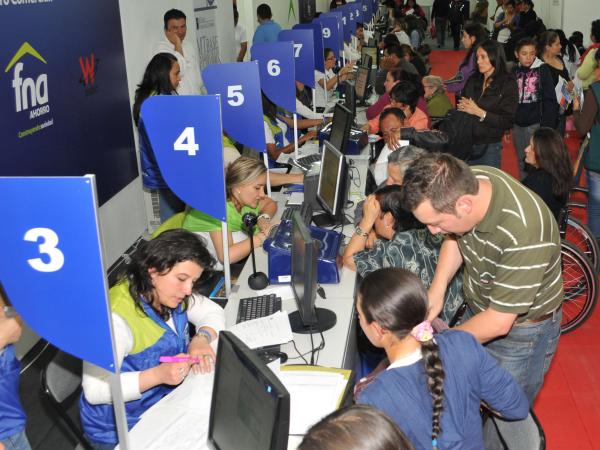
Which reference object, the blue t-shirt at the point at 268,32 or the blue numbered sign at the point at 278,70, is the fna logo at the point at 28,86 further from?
the blue t-shirt at the point at 268,32

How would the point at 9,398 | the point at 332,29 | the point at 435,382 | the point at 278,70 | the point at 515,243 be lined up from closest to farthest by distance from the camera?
the point at 435,382, the point at 9,398, the point at 515,243, the point at 278,70, the point at 332,29

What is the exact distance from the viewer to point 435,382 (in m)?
1.72

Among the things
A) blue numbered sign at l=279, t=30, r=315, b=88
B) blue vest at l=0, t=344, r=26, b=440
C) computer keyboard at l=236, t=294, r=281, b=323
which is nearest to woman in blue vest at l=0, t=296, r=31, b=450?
blue vest at l=0, t=344, r=26, b=440

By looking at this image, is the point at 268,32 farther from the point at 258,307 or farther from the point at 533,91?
the point at 258,307

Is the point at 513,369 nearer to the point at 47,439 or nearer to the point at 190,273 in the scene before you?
the point at 190,273

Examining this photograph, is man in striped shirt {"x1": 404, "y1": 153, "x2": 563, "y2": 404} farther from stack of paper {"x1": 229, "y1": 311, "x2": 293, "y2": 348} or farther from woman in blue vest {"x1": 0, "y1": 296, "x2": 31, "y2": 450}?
woman in blue vest {"x1": 0, "y1": 296, "x2": 31, "y2": 450}

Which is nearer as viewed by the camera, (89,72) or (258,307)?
(258,307)

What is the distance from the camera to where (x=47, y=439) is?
10.5ft

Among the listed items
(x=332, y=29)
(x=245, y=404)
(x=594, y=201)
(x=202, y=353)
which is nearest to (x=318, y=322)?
(x=202, y=353)

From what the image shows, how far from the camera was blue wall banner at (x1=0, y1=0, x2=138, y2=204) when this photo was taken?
11.8 feet

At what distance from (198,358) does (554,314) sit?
1307 millimetres

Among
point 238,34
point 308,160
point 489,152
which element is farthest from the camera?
point 238,34

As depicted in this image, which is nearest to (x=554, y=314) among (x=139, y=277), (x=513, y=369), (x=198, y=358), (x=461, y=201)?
(x=513, y=369)

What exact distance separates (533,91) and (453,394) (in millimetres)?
4119
